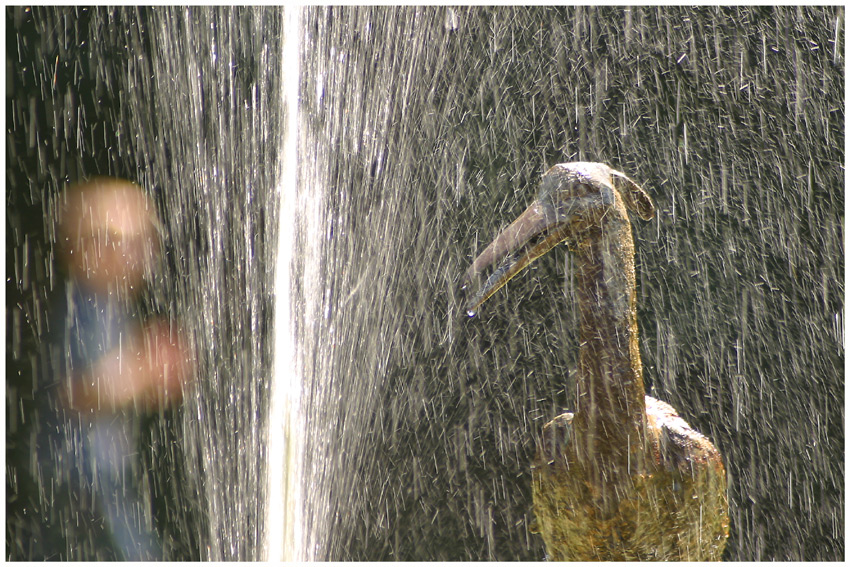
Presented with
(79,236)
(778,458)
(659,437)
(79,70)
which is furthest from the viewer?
(778,458)

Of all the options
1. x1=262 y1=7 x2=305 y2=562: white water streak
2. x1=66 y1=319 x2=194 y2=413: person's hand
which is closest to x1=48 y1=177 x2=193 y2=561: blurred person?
x1=66 y1=319 x2=194 y2=413: person's hand

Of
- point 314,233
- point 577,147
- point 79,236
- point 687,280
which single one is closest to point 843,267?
point 687,280

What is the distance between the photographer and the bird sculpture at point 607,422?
2.83 ft

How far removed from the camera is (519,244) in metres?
0.87

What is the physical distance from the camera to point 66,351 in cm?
148

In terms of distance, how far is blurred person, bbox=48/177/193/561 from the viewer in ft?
4.89

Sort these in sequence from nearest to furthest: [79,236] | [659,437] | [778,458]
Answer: [659,437], [79,236], [778,458]

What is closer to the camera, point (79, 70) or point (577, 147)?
point (79, 70)

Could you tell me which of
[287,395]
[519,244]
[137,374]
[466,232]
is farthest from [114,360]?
[519,244]

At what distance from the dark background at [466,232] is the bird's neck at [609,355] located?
67 centimetres

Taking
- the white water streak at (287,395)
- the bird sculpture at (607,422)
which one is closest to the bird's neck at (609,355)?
the bird sculpture at (607,422)

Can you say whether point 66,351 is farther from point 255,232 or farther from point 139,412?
point 255,232

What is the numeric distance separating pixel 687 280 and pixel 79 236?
130 cm

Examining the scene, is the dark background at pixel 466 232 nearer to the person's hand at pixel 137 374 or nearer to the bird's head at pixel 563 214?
the person's hand at pixel 137 374
